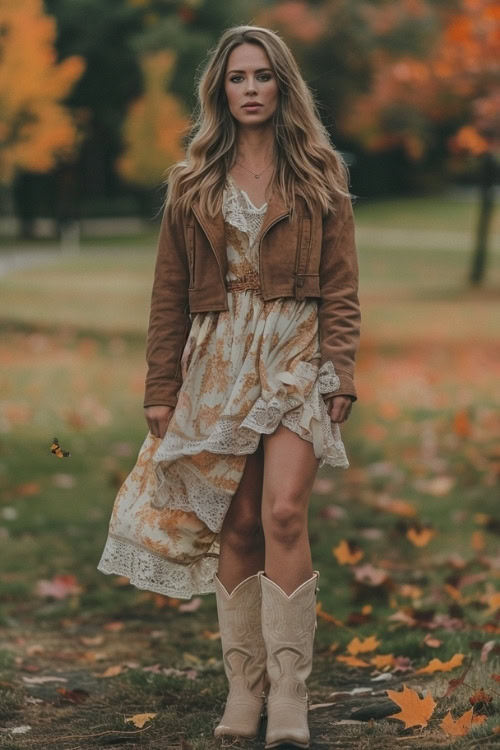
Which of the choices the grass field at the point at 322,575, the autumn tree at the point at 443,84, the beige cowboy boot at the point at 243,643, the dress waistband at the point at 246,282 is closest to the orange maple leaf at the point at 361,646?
the grass field at the point at 322,575

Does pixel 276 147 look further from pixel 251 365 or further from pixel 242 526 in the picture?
pixel 242 526

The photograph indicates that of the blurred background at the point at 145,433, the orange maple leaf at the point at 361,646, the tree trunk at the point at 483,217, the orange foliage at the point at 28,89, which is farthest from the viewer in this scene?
the orange foliage at the point at 28,89

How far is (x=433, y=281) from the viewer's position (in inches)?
955

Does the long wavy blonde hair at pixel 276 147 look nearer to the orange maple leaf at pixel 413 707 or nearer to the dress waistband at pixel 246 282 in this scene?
the dress waistband at pixel 246 282

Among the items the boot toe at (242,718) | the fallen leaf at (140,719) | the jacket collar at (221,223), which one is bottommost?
the fallen leaf at (140,719)

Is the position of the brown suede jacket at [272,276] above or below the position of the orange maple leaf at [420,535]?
above

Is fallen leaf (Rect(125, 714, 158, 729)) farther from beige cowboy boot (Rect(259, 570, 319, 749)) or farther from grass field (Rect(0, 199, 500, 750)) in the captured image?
beige cowboy boot (Rect(259, 570, 319, 749))

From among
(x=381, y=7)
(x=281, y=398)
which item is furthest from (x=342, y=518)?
(x=381, y=7)

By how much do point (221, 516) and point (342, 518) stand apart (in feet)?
10.6

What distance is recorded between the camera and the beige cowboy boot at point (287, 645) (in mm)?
3537

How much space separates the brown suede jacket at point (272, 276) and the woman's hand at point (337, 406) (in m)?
0.02

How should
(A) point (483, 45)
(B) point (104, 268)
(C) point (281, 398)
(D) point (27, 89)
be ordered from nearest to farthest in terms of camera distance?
1. (C) point (281, 398)
2. (A) point (483, 45)
3. (B) point (104, 268)
4. (D) point (27, 89)

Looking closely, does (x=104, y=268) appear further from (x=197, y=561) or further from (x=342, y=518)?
(x=197, y=561)

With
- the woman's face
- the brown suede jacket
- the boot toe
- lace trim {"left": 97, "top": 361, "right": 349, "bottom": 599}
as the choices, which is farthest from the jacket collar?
the boot toe
